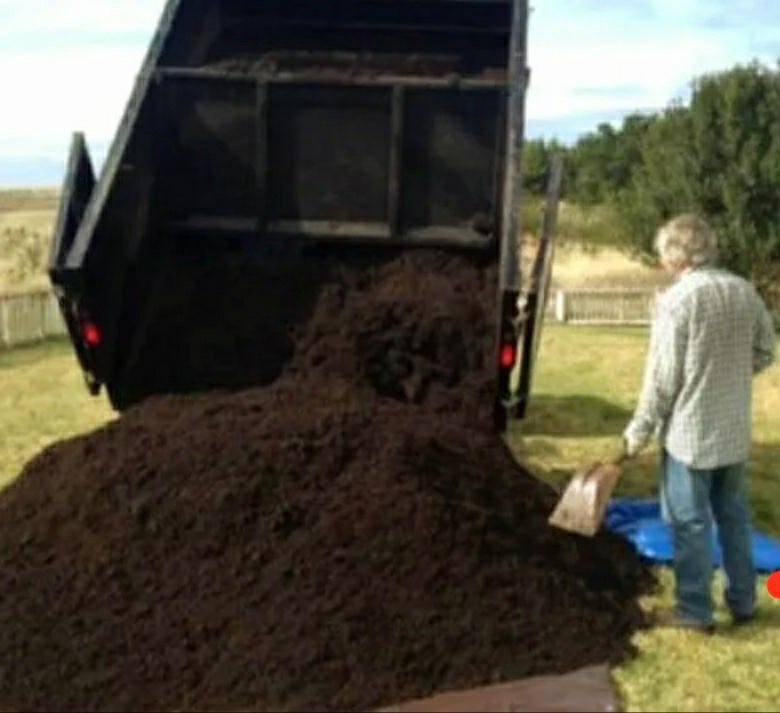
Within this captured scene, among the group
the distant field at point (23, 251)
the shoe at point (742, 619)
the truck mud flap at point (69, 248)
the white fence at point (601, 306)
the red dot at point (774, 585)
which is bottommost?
the white fence at point (601, 306)

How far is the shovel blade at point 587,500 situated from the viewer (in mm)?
5855

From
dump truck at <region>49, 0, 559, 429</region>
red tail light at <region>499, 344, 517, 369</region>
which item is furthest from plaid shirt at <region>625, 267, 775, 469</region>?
dump truck at <region>49, 0, 559, 429</region>

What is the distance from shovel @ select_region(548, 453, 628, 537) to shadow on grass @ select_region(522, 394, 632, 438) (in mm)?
5637

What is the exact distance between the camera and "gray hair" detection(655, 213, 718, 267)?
5.73 meters

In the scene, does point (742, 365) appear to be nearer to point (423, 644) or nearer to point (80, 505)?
point (423, 644)

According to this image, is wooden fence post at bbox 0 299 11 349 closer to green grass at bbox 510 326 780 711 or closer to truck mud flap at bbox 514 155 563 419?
Answer: green grass at bbox 510 326 780 711

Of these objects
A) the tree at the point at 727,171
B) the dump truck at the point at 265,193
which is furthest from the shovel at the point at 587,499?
the tree at the point at 727,171

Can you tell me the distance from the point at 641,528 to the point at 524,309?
1.40 metres

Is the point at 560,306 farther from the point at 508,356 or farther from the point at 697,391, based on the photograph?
the point at 697,391

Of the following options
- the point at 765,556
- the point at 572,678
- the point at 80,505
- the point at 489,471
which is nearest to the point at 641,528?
the point at 765,556

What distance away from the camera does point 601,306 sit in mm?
30359

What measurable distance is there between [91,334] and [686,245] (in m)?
2.88

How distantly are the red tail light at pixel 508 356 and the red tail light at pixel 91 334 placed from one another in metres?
1.93

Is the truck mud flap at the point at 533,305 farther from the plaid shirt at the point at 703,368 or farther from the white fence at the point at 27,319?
the white fence at the point at 27,319
